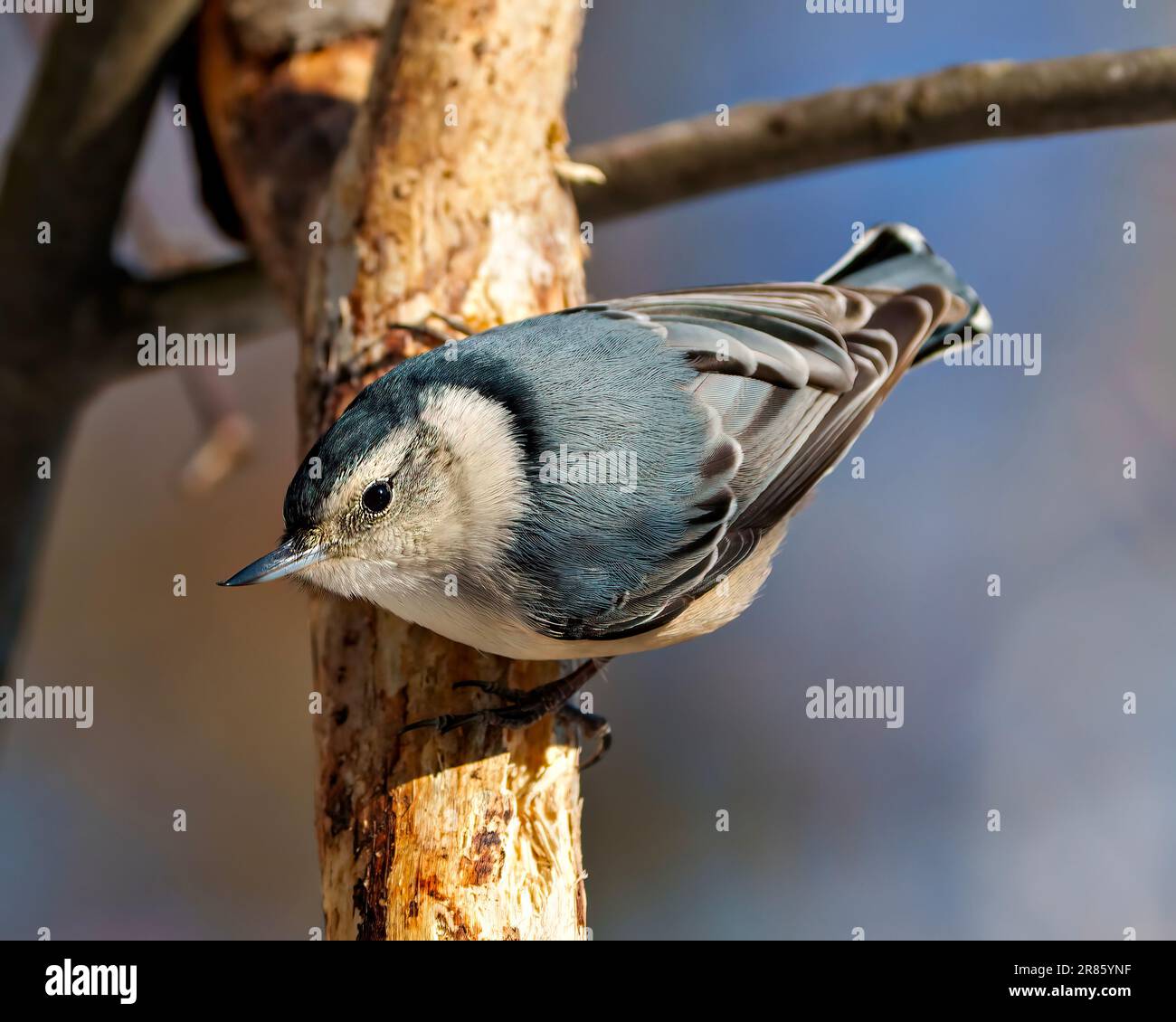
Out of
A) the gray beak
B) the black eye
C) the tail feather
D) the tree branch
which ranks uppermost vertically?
the tree branch

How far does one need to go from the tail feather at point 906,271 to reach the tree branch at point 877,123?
20 centimetres

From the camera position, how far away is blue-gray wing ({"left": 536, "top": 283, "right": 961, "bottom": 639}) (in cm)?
163

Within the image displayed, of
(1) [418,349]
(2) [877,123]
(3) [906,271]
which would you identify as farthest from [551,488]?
(2) [877,123]

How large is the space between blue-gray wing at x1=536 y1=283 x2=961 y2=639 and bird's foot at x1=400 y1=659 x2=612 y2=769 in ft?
0.45

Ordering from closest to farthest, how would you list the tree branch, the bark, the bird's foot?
the bark, the bird's foot, the tree branch

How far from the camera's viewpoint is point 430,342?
1.86 m

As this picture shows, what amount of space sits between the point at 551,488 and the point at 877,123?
3.70 ft

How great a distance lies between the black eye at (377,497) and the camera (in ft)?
5.07

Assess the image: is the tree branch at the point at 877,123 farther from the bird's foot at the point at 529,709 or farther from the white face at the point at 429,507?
the bird's foot at the point at 529,709

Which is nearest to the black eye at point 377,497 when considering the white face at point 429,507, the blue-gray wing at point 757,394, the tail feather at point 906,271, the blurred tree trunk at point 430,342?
the white face at point 429,507

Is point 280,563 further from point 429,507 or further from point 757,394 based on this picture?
point 757,394

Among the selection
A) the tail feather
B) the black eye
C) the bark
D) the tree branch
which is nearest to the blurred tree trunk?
the bark

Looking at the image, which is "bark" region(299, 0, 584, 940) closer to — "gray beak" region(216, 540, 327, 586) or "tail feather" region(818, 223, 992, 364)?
"gray beak" region(216, 540, 327, 586)

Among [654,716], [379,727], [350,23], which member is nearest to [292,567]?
[379,727]
